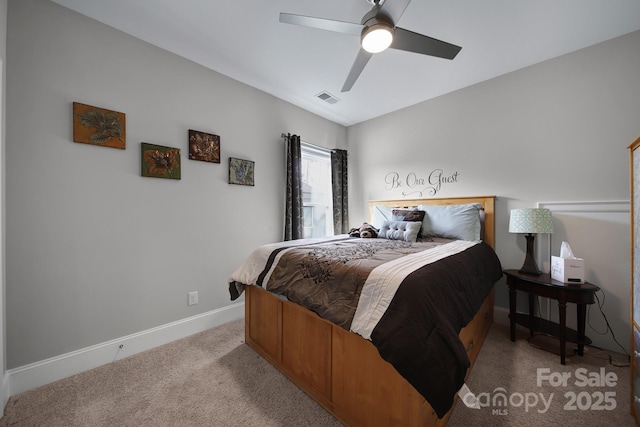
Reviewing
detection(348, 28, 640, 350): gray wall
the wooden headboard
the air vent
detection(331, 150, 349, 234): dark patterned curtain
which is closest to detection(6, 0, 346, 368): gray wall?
the air vent

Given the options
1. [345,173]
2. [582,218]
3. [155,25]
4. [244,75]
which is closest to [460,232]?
[582,218]

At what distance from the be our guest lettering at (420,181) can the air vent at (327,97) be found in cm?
128

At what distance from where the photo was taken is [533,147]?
237 cm

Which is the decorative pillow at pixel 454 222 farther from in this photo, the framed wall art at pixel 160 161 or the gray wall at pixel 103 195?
the framed wall art at pixel 160 161

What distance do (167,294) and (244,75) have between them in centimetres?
232

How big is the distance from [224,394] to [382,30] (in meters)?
2.46

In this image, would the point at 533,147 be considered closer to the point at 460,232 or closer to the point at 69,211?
the point at 460,232

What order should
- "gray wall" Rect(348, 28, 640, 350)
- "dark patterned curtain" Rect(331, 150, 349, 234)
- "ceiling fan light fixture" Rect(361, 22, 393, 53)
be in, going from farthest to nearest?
"dark patterned curtain" Rect(331, 150, 349, 234)
"gray wall" Rect(348, 28, 640, 350)
"ceiling fan light fixture" Rect(361, 22, 393, 53)

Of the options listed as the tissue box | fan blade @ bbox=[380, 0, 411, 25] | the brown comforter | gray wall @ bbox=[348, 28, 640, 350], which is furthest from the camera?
gray wall @ bbox=[348, 28, 640, 350]

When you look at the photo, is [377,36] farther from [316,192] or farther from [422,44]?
[316,192]

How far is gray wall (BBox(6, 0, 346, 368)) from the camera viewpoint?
156 centimetres

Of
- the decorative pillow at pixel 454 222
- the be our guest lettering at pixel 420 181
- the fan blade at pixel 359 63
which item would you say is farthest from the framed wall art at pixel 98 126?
the be our guest lettering at pixel 420 181

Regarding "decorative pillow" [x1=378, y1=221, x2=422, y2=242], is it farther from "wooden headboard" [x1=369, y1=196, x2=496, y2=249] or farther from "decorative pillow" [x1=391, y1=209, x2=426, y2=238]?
"wooden headboard" [x1=369, y1=196, x2=496, y2=249]

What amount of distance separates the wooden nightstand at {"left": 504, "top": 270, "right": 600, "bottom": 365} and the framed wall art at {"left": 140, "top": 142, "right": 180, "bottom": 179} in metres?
3.19
